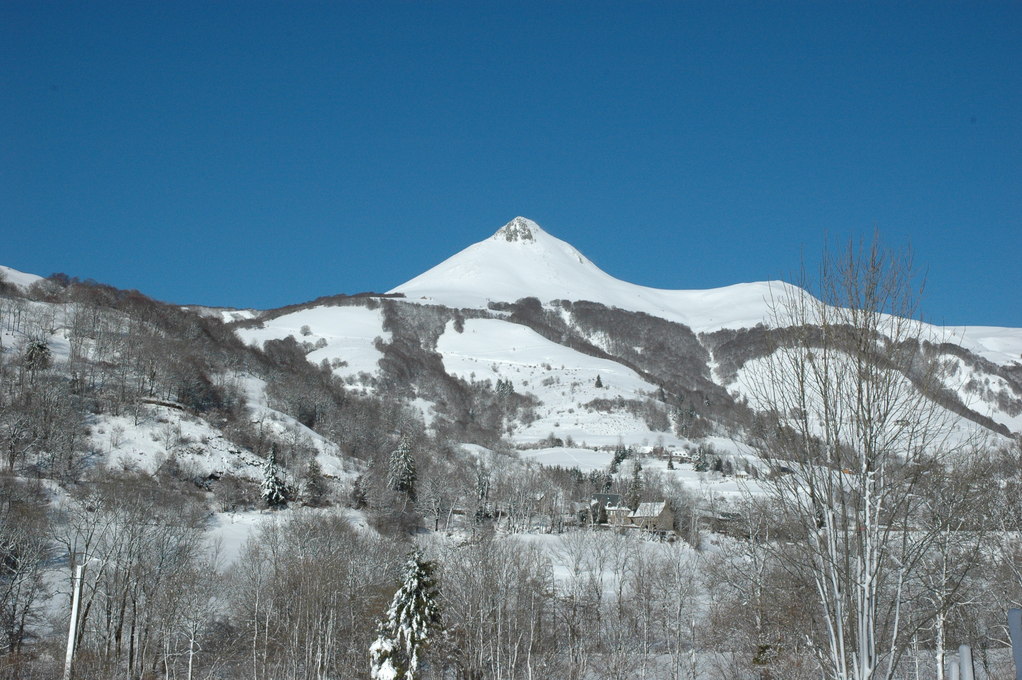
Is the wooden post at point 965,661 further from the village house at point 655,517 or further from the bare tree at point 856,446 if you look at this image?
the village house at point 655,517

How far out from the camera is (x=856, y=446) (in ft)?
27.9

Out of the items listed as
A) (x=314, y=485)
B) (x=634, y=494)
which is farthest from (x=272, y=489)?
(x=634, y=494)

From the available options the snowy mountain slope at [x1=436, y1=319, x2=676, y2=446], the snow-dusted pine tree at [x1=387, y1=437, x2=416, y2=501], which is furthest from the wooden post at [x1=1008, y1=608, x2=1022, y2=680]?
the snowy mountain slope at [x1=436, y1=319, x2=676, y2=446]

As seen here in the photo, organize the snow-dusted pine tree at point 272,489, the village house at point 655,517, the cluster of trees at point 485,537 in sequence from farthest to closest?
the village house at point 655,517
the snow-dusted pine tree at point 272,489
the cluster of trees at point 485,537

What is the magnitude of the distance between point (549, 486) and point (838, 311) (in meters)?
81.9

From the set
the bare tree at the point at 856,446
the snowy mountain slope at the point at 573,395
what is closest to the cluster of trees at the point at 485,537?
the bare tree at the point at 856,446

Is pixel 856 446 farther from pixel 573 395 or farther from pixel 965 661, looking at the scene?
pixel 573 395

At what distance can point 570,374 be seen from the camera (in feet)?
612

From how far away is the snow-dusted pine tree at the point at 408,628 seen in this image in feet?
99.0

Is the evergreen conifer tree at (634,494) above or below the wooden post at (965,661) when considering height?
above

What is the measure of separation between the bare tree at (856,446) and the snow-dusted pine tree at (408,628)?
24.1 metres

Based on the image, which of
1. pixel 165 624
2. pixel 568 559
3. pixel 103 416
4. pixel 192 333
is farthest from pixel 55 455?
pixel 192 333

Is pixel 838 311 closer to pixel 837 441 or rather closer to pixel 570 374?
pixel 837 441

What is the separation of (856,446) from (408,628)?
25.5 m
